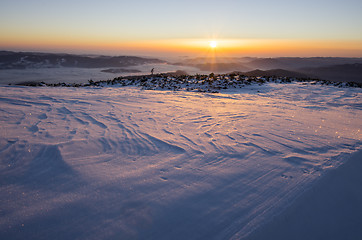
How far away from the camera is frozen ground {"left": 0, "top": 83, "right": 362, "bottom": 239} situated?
1.86m

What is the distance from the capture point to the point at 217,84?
1238 cm

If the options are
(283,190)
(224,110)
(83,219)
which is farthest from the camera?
(224,110)

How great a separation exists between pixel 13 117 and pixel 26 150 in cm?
192

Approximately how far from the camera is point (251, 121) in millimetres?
4812

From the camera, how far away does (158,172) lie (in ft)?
8.68

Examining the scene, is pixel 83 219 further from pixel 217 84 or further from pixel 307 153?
pixel 217 84

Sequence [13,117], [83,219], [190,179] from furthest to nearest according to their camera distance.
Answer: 1. [13,117]
2. [190,179]
3. [83,219]

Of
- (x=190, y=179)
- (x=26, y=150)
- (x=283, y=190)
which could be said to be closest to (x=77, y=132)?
(x=26, y=150)

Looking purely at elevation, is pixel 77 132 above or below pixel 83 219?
above

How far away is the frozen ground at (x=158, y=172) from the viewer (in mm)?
1856

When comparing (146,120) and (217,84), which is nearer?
(146,120)

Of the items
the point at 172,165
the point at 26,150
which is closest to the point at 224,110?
the point at 172,165

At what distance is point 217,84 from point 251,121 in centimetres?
789

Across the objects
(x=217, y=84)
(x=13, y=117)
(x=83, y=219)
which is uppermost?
(x=217, y=84)
